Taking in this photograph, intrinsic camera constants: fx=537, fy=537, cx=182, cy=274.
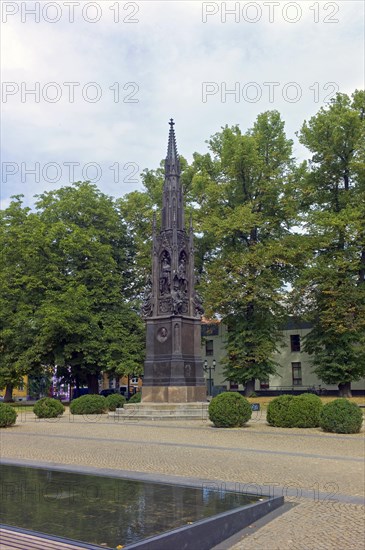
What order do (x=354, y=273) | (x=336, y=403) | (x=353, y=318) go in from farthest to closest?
(x=354, y=273) → (x=353, y=318) → (x=336, y=403)

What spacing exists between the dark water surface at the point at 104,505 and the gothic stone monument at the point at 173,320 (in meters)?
15.7

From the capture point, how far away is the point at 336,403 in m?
17.4

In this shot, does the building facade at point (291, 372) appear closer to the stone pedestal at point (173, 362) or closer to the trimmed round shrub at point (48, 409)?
the stone pedestal at point (173, 362)

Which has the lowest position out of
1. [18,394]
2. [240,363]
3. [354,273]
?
[18,394]

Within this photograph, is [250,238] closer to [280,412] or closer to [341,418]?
[280,412]

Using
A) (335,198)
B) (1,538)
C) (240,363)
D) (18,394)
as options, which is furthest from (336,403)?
(18,394)

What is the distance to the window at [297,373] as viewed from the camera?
53938 mm

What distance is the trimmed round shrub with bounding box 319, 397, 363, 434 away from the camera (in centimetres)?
1675

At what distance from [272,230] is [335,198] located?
4.78 metres

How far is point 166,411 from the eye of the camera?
2281cm

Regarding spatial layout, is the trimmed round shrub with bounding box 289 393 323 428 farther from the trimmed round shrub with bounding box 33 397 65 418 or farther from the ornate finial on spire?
the ornate finial on spire

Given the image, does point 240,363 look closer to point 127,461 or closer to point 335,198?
point 335,198

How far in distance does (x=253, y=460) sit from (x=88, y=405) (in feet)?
53.8

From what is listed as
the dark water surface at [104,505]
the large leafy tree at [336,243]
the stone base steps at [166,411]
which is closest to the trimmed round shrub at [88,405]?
the stone base steps at [166,411]
